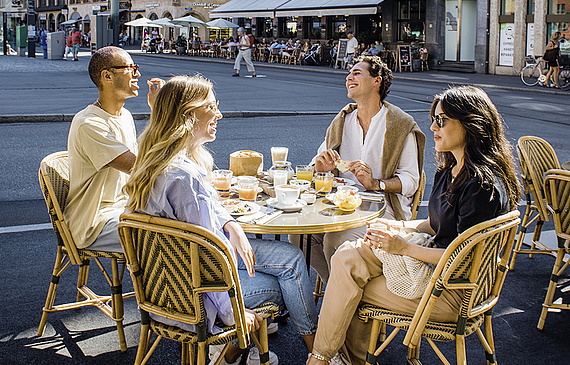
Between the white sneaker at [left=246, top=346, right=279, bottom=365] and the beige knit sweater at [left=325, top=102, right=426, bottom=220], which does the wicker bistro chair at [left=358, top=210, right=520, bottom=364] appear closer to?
the white sneaker at [left=246, top=346, right=279, bottom=365]

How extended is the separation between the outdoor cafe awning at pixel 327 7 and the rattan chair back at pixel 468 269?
88.2 ft

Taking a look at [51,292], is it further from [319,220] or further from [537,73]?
[537,73]

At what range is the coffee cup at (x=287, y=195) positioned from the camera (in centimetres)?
346

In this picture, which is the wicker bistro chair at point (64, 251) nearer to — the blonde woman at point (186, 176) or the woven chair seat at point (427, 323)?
the blonde woman at point (186, 176)

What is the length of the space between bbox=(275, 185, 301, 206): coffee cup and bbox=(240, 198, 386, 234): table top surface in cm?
8

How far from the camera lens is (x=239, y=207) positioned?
3.38 meters

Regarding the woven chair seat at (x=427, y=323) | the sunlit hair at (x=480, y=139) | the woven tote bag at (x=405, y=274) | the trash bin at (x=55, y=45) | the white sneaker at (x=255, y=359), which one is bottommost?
the white sneaker at (x=255, y=359)

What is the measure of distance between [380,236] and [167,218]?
0.99 m

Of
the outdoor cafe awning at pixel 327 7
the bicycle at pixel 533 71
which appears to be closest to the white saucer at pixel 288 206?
the bicycle at pixel 533 71

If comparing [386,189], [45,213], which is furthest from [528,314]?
[45,213]

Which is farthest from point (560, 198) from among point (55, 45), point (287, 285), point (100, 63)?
point (55, 45)

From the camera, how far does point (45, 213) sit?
6.31 metres

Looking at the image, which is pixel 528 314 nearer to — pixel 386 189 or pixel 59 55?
pixel 386 189

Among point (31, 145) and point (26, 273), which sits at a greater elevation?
point (31, 145)
